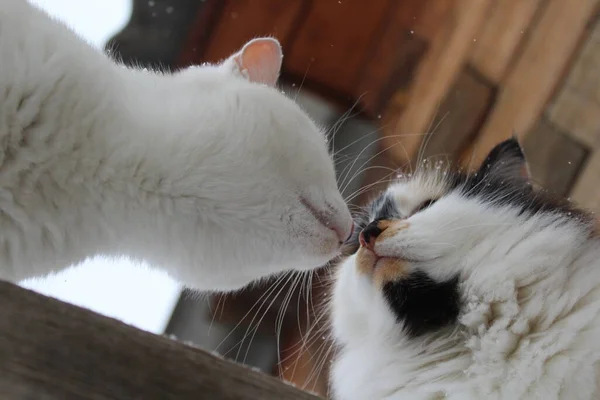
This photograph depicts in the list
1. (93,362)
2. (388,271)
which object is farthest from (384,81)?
(93,362)

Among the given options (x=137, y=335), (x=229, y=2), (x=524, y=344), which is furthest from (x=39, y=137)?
(x=229, y=2)

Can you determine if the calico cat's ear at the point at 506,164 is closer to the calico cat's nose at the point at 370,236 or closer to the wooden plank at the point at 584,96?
the calico cat's nose at the point at 370,236

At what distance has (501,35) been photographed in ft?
5.33

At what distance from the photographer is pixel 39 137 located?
1.99 ft

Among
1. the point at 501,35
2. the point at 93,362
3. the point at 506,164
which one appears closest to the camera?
the point at 93,362

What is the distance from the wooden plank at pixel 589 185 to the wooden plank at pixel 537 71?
18 cm

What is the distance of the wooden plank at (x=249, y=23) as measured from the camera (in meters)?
1.67

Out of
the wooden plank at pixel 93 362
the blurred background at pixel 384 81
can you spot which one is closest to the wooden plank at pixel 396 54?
the blurred background at pixel 384 81

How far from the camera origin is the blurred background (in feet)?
4.83

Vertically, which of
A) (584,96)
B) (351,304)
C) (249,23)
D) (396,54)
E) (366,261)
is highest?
(584,96)

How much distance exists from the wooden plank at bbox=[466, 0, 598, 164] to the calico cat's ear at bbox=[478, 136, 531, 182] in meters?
0.56

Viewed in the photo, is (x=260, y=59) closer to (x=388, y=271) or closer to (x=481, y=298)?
(x=388, y=271)

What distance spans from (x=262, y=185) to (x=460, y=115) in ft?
3.58

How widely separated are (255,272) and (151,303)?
75cm
